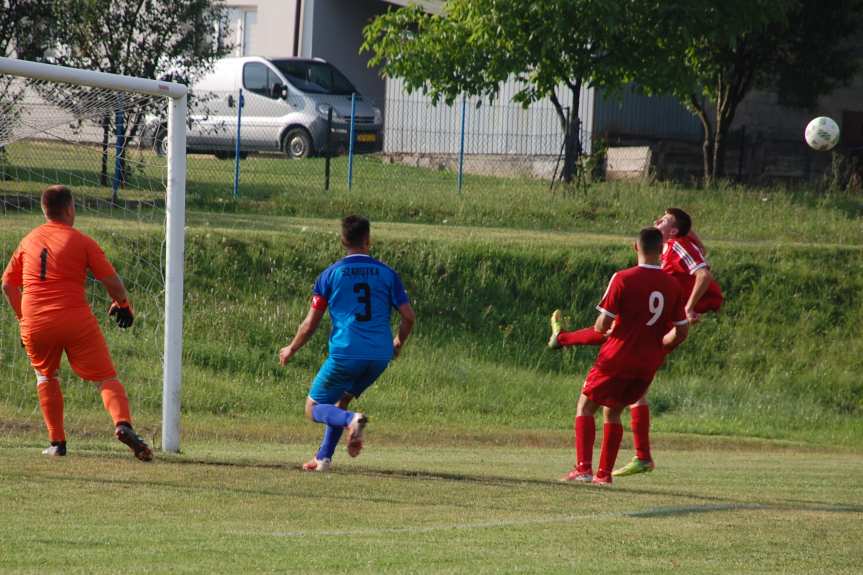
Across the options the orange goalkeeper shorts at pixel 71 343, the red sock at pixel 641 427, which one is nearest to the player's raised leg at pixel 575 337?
the red sock at pixel 641 427

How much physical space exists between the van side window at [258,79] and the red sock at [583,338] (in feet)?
67.7

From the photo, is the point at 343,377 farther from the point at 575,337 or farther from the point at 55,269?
the point at 55,269

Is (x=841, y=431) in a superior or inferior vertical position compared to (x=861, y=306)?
inferior

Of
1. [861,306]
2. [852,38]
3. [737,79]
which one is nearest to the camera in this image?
[861,306]

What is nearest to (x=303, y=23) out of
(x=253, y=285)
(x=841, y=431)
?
(x=253, y=285)

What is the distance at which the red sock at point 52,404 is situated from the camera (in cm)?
957

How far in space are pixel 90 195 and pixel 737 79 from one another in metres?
16.0

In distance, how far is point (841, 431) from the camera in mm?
16781

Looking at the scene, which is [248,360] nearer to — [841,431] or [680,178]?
[841,431]

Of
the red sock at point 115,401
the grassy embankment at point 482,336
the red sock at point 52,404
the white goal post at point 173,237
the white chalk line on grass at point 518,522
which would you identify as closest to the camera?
the white chalk line on grass at point 518,522

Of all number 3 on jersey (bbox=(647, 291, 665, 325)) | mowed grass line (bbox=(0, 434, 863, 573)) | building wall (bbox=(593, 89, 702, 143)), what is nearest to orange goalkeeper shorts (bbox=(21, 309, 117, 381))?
mowed grass line (bbox=(0, 434, 863, 573))

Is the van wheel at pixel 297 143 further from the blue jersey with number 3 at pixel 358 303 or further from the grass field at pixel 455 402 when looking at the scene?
the blue jersey with number 3 at pixel 358 303

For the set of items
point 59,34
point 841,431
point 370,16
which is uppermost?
point 370,16

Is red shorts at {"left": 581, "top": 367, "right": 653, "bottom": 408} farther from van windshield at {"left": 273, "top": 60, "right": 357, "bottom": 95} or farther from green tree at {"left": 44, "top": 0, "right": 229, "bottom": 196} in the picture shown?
van windshield at {"left": 273, "top": 60, "right": 357, "bottom": 95}
